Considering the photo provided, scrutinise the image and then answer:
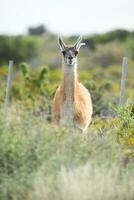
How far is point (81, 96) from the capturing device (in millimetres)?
16547

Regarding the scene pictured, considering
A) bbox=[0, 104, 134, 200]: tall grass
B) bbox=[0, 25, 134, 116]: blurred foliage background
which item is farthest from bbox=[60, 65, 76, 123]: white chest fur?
bbox=[0, 25, 134, 116]: blurred foliage background

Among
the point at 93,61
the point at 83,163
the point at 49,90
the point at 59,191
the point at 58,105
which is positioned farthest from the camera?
the point at 93,61

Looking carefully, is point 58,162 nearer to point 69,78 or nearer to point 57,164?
Result: point 57,164

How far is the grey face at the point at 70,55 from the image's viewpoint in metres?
16.3

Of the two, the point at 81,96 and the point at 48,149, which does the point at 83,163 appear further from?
the point at 81,96

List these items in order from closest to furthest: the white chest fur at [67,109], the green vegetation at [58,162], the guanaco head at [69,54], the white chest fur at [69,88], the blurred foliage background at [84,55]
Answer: the green vegetation at [58,162] < the white chest fur at [67,109] < the white chest fur at [69,88] < the guanaco head at [69,54] < the blurred foliage background at [84,55]

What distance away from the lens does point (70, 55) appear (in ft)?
53.6

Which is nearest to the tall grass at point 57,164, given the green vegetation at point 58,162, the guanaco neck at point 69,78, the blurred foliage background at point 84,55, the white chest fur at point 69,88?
the green vegetation at point 58,162

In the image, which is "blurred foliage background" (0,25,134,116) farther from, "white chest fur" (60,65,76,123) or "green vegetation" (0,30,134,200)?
"green vegetation" (0,30,134,200)

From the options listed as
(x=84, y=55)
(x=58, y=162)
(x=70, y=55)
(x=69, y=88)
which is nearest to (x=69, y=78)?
(x=69, y=88)

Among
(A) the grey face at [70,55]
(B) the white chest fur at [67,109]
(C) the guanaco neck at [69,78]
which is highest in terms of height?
(A) the grey face at [70,55]

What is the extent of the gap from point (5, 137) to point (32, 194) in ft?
4.00

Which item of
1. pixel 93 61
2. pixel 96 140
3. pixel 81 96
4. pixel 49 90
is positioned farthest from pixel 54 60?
pixel 96 140

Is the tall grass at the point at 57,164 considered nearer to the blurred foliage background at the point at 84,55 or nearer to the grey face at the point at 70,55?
the grey face at the point at 70,55
